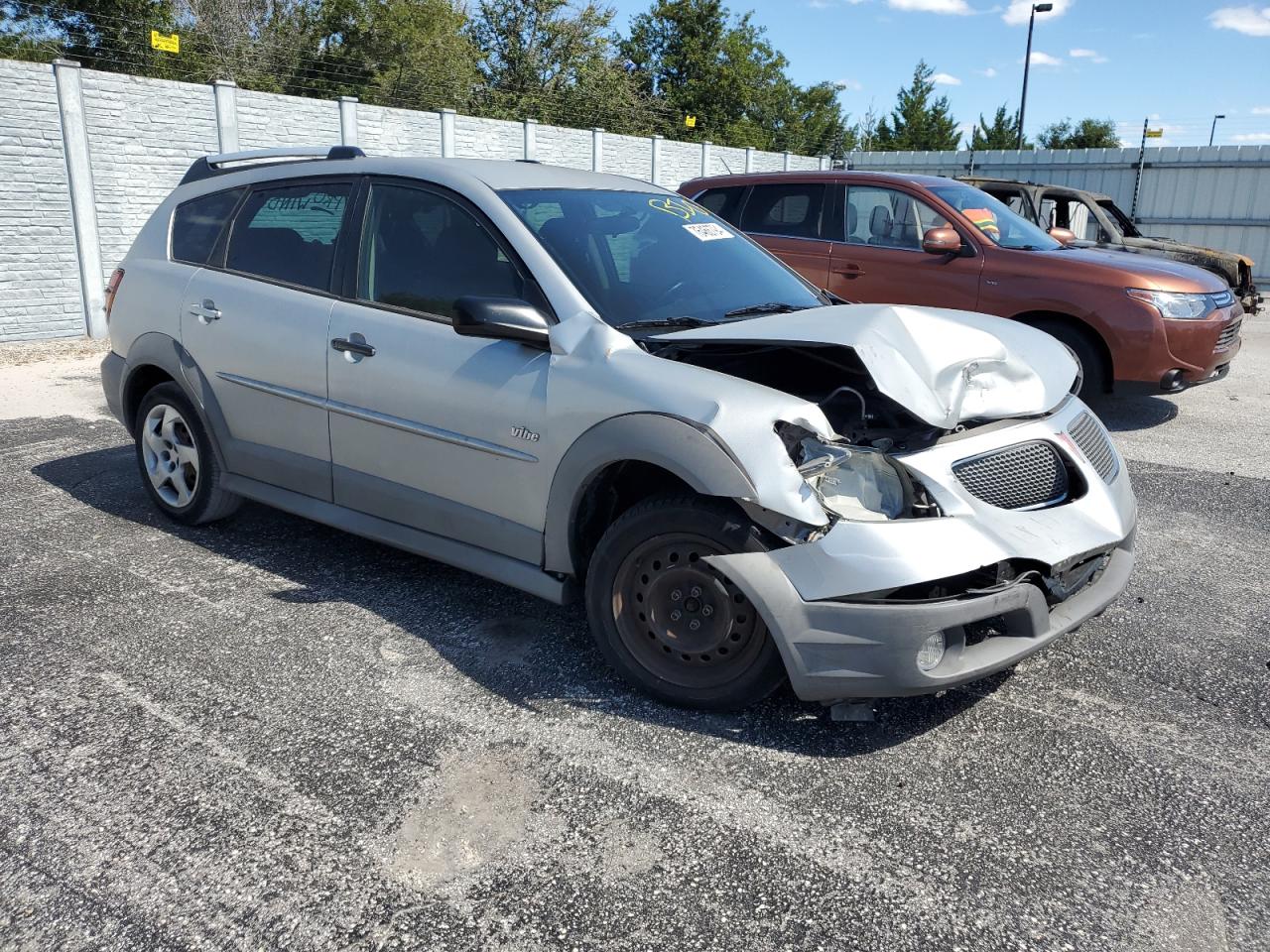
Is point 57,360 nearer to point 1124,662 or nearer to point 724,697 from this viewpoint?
point 724,697

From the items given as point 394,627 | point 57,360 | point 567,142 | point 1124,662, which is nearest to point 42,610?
point 394,627

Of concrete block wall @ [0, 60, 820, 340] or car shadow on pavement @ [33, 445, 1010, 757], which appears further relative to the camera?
concrete block wall @ [0, 60, 820, 340]

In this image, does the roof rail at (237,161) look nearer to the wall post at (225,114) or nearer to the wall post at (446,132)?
the wall post at (225,114)

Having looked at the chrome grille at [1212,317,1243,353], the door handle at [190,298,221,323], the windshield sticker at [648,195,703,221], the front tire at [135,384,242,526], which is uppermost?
the windshield sticker at [648,195,703,221]

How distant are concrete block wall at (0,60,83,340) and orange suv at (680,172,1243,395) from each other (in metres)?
6.71

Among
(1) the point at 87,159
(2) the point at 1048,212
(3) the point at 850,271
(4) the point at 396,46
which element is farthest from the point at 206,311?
(4) the point at 396,46

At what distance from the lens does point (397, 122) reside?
14.4 metres

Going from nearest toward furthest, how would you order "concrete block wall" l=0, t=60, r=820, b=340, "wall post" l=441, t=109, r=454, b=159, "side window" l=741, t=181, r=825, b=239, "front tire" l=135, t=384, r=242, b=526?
"front tire" l=135, t=384, r=242, b=526, "side window" l=741, t=181, r=825, b=239, "concrete block wall" l=0, t=60, r=820, b=340, "wall post" l=441, t=109, r=454, b=159

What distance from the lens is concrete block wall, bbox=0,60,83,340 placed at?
394 inches

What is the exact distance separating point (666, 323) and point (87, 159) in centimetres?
970

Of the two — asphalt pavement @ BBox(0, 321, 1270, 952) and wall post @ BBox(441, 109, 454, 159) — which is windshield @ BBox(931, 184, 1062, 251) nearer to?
asphalt pavement @ BBox(0, 321, 1270, 952)

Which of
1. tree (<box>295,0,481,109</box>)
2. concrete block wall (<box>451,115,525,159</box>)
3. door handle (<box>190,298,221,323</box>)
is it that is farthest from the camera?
tree (<box>295,0,481,109</box>)

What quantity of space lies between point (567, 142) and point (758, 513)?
15.9 metres

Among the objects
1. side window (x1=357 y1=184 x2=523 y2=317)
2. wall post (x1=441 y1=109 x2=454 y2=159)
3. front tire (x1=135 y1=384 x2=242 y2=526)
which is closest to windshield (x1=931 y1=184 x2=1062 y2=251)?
side window (x1=357 y1=184 x2=523 y2=317)
